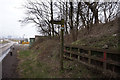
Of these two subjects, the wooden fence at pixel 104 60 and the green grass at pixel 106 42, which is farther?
the green grass at pixel 106 42

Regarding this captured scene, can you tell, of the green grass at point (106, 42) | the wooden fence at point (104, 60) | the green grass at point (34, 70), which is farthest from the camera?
the green grass at point (34, 70)

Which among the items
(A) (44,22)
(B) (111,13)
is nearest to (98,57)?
(B) (111,13)

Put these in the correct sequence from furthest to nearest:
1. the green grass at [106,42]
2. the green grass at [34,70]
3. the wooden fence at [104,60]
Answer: the green grass at [34,70], the green grass at [106,42], the wooden fence at [104,60]

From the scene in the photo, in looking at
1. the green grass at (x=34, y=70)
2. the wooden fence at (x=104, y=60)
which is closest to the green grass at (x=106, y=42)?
the wooden fence at (x=104, y=60)

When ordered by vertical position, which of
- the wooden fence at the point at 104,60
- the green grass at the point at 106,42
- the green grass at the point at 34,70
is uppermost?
the green grass at the point at 106,42

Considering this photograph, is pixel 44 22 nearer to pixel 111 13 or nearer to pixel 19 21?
pixel 19 21

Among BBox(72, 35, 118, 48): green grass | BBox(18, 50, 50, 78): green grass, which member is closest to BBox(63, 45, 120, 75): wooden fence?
BBox(72, 35, 118, 48): green grass

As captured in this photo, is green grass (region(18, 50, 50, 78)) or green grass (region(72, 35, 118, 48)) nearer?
green grass (region(72, 35, 118, 48))

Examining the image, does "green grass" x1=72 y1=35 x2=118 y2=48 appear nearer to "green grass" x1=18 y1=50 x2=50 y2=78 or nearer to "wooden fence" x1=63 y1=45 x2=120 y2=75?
"wooden fence" x1=63 y1=45 x2=120 y2=75

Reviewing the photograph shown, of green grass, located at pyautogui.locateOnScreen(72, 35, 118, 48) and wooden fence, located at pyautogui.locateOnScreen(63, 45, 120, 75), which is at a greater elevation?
green grass, located at pyautogui.locateOnScreen(72, 35, 118, 48)

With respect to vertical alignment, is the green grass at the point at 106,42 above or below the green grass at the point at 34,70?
above

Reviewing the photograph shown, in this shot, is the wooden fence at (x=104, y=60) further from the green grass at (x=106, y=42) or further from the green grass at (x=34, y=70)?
the green grass at (x=34, y=70)

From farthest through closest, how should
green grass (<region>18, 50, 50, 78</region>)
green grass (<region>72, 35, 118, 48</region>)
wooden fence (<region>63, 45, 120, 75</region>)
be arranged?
1. green grass (<region>18, 50, 50, 78</region>)
2. green grass (<region>72, 35, 118, 48</region>)
3. wooden fence (<region>63, 45, 120, 75</region>)

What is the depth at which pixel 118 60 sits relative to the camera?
337 cm
